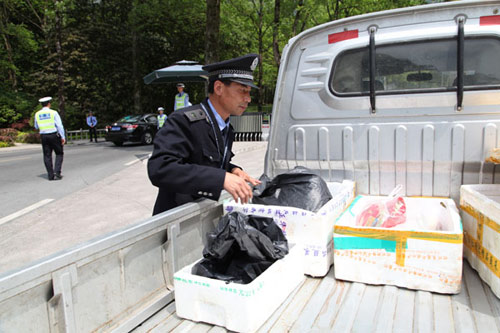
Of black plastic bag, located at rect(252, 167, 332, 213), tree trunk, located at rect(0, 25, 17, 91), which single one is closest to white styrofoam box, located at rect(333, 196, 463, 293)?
black plastic bag, located at rect(252, 167, 332, 213)

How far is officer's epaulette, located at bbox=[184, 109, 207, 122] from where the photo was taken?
245 centimetres

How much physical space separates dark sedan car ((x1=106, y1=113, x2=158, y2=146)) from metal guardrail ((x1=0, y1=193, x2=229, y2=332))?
18.0m

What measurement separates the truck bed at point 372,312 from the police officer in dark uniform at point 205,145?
664mm

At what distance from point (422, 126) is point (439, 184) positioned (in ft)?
1.39

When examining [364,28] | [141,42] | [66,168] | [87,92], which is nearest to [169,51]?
[141,42]

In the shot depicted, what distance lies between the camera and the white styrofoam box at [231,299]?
1756 mm

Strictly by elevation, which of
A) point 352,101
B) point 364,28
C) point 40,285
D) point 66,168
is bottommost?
point 66,168

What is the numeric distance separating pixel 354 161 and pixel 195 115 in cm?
127

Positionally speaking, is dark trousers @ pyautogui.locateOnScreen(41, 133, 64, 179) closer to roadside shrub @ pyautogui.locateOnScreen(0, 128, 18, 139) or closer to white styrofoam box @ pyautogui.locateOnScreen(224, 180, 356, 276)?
white styrofoam box @ pyautogui.locateOnScreen(224, 180, 356, 276)

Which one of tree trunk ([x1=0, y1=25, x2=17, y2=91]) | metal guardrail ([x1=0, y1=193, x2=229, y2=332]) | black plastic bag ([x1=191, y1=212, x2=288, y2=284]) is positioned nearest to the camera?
metal guardrail ([x1=0, y1=193, x2=229, y2=332])

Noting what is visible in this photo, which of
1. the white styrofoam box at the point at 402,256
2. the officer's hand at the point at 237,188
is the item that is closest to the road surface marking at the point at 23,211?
the officer's hand at the point at 237,188

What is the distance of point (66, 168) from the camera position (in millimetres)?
12461

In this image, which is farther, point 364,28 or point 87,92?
point 87,92

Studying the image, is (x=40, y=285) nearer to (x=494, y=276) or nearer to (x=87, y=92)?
(x=494, y=276)
